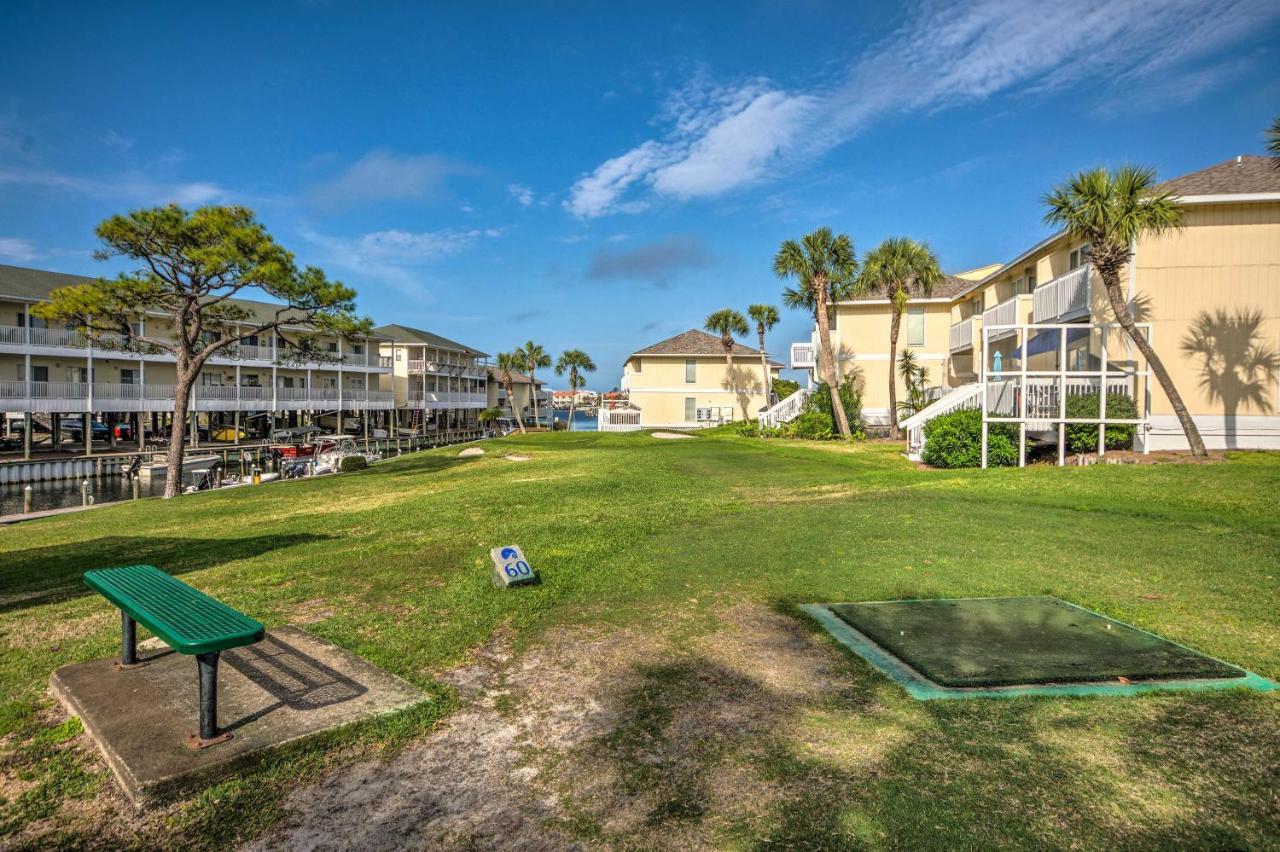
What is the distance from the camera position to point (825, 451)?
25.7 meters

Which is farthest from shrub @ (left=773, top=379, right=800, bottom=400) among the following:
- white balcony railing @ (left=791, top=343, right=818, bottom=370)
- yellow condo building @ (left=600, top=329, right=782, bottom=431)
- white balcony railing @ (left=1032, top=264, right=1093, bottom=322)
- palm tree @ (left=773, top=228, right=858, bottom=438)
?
white balcony railing @ (left=1032, top=264, right=1093, bottom=322)

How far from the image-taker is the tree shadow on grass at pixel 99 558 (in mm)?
7844

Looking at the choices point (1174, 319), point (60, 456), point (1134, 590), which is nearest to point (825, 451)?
point (1174, 319)

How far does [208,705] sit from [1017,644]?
5.56m

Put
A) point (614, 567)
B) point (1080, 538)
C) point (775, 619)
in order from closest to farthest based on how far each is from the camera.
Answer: point (775, 619) < point (614, 567) < point (1080, 538)

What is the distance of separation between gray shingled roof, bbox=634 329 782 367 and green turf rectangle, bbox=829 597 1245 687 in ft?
→ 161

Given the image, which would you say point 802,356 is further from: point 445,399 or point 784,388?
point 445,399

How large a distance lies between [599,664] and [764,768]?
1.78 meters

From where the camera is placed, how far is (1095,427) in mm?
18703

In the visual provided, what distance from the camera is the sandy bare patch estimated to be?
3.20 metres

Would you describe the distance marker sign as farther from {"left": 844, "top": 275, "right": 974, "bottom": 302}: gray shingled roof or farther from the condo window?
the condo window

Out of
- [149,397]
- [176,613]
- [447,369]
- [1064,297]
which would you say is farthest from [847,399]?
[447,369]

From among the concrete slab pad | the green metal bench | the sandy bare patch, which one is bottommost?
the sandy bare patch

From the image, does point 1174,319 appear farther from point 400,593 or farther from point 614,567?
point 400,593
